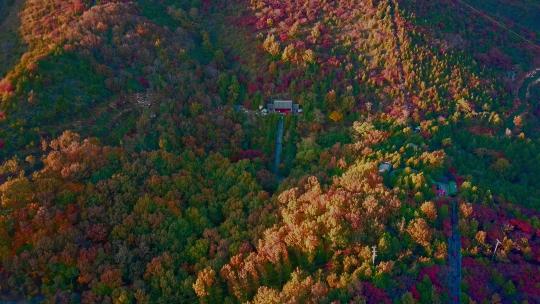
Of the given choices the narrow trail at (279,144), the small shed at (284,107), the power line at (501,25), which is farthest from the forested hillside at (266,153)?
the small shed at (284,107)

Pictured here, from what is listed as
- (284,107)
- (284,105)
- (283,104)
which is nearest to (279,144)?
(284,107)

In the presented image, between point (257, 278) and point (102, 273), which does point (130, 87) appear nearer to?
point (102, 273)

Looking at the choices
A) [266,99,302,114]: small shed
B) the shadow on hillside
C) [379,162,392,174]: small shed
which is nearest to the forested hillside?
the shadow on hillside

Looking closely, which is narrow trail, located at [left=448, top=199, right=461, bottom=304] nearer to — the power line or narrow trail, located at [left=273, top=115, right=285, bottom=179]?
narrow trail, located at [left=273, top=115, right=285, bottom=179]

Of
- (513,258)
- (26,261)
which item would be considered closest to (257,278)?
(26,261)

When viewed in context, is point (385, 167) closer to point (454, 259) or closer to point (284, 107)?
point (454, 259)

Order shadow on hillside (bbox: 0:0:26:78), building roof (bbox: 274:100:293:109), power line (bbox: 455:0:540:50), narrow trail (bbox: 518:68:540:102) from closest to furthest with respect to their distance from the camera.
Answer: shadow on hillside (bbox: 0:0:26:78), building roof (bbox: 274:100:293:109), narrow trail (bbox: 518:68:540:102), power line (bbox: 455:0:540:50)
